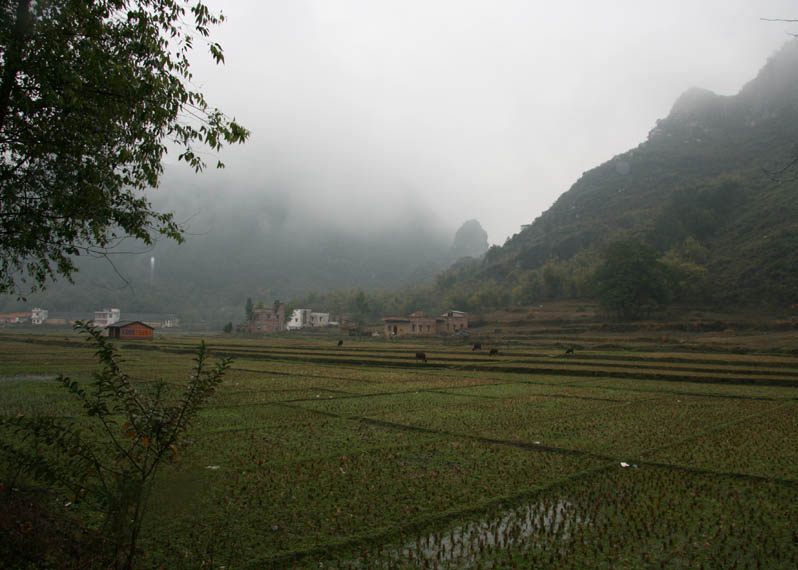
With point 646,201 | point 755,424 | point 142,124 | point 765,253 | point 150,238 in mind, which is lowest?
point 755,424

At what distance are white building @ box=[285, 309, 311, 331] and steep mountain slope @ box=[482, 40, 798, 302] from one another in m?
47.8

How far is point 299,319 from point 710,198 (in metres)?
92.9

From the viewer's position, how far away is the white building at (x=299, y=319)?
377 feet

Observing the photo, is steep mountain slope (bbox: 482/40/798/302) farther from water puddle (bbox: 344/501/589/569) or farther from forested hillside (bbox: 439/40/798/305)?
water puddle (bbox: 344/501/589/569)

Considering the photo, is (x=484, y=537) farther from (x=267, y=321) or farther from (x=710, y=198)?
(x=710, y=198)

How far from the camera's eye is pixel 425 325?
255 feet

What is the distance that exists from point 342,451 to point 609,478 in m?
4.56

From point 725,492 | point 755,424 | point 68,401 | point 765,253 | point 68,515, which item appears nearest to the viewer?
point 68,515

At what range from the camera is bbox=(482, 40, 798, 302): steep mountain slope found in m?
74.6

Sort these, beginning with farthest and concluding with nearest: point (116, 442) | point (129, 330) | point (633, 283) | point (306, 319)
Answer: point (306, 319)
point (633, 283)
point (129, 330)
point (116, 442)

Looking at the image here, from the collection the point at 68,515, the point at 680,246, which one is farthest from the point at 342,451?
the point at 680,246

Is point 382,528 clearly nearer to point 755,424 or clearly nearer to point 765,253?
point 755,424

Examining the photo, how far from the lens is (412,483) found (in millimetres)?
7277

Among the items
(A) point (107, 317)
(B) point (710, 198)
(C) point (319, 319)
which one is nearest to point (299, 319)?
(C) point (319, 319)
